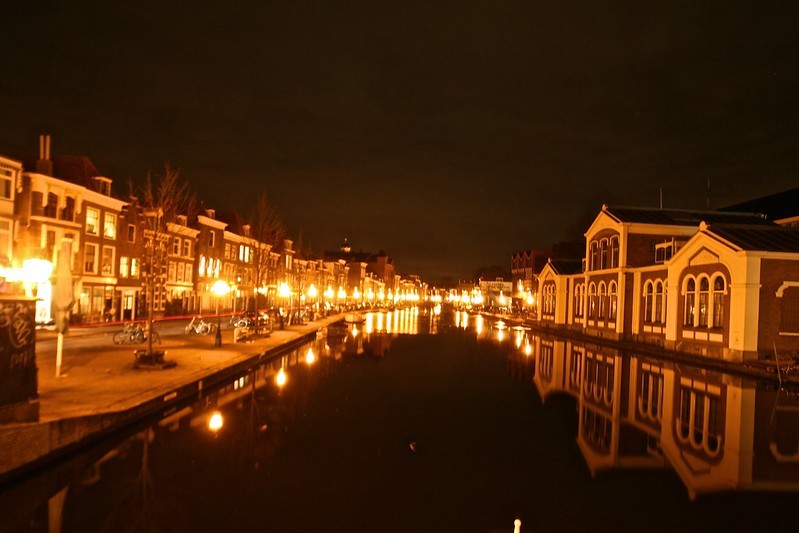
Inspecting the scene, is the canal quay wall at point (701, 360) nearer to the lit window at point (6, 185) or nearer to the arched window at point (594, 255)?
the arched window at point (594, 255)

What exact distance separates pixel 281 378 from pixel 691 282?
23962 millimetres

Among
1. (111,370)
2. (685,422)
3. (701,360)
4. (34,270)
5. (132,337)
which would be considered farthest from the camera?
(701,360)

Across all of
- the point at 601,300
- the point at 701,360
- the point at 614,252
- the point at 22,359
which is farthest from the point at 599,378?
the point at 601,300

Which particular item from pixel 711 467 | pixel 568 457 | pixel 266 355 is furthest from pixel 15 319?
pixel 266 355

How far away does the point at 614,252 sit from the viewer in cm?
4306

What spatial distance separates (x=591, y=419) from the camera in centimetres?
1470

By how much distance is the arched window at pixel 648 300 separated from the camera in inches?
1474

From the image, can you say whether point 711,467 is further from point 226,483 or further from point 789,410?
point 226,483

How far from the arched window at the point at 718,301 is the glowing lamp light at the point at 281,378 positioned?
21583mm

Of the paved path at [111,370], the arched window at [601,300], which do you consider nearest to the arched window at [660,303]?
the arched window at [601,300]

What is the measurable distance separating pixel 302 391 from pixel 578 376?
449 inches

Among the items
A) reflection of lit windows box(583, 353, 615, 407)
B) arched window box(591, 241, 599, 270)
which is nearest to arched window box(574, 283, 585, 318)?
arched window box(591, 241, 599, 270)

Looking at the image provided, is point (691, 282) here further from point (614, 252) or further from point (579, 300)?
point (579, 300)

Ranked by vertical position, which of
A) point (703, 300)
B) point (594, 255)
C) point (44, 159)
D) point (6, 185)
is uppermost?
point (44, 159)
